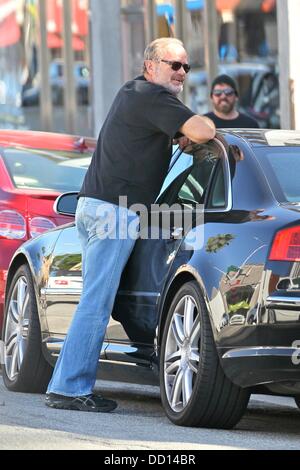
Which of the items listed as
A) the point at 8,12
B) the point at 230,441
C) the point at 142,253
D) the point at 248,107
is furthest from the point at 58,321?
the point at 8,12

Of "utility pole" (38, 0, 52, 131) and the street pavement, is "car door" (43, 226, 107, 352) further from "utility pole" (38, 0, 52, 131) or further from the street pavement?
"utility pole" (38, 0, 52, 131)

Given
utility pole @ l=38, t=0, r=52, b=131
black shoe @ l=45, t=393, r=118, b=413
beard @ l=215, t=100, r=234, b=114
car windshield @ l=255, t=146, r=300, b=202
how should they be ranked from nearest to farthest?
car windshield @ l=255, t=146, r=300, b=202 < black shoe @ l=45, t=393, r=118, b=413 < beard @ l=215, t=100, r=234, b=114 < utility pole @ l=38, t=0, r=52, b=131

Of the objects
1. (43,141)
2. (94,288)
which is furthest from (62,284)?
(43,141)

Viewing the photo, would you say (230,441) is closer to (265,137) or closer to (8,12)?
(265,137)

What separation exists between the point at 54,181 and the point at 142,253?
9.60 feet

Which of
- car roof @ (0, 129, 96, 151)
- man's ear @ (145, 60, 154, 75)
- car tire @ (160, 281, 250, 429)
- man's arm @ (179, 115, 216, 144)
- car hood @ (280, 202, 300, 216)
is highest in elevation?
man's ear @ (145, 60, 154, 75)

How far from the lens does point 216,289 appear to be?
6.56 metres

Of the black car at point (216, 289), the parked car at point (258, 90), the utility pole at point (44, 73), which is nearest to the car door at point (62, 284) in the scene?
the black car at point (216, 289)

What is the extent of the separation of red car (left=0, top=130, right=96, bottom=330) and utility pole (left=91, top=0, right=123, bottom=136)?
7180 millimetres

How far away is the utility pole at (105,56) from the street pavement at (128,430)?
10223mm

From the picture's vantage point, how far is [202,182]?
23.8 feet

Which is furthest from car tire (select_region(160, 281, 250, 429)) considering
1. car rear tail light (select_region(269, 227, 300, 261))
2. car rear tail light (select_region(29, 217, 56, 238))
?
car rear tail light (select_region(29, 217, 56, 238))

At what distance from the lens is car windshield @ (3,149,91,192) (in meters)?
10.1

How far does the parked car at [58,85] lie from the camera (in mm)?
27078
